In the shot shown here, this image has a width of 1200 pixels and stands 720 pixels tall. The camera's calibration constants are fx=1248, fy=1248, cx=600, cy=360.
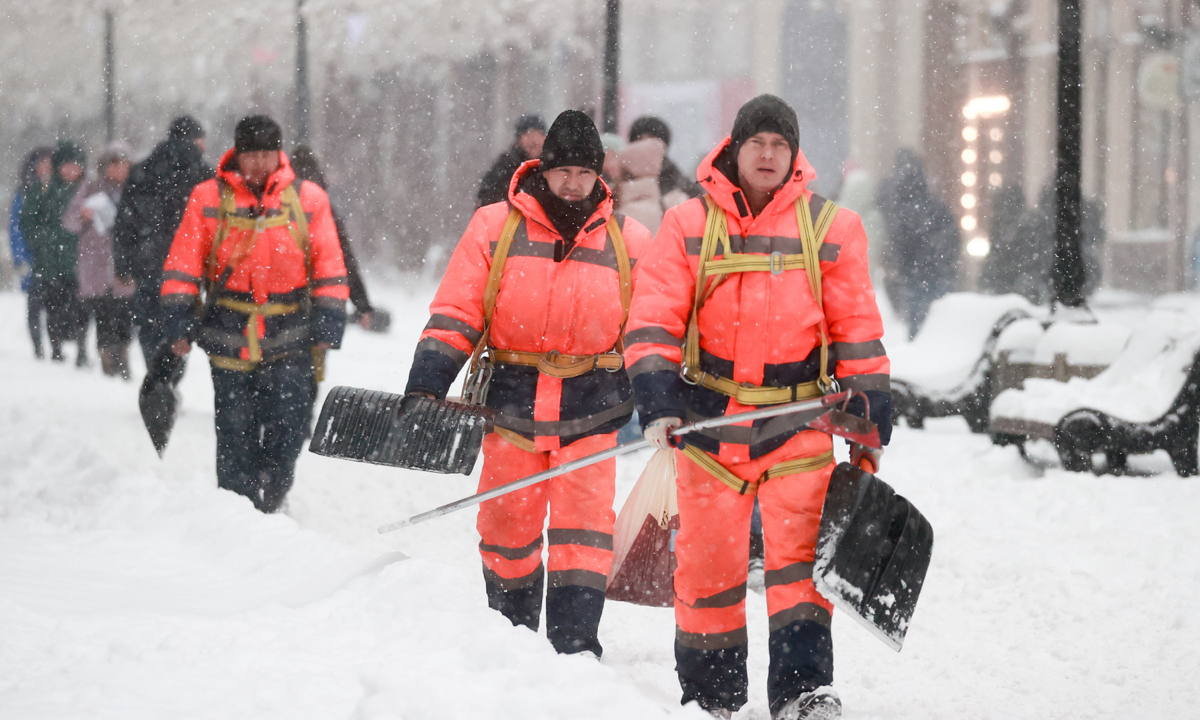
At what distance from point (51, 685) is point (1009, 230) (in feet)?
46.0

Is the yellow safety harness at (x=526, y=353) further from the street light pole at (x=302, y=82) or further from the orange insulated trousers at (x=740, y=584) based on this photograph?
the street light pole at (x=302, y=82)

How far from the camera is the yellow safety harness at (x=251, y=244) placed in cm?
574

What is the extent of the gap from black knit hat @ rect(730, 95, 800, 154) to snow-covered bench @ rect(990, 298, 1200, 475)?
177 inches

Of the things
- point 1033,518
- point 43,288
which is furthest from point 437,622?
point 43,288

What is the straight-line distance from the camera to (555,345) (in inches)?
168

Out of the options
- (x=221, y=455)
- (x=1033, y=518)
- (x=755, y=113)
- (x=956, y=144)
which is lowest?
(x=1033, y=518)

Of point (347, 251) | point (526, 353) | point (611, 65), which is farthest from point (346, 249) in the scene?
point (526, 353)

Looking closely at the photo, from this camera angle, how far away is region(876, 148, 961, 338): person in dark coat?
14219 millimetres

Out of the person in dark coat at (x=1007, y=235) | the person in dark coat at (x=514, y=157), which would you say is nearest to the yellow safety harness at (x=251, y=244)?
the person in dark coat at (x=514, y=157)

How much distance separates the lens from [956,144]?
2823cm

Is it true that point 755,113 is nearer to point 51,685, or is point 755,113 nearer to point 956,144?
point 51,685

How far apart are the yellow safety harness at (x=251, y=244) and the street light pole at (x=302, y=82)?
27.5 ft

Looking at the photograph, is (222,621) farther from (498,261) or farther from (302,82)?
(302,82)

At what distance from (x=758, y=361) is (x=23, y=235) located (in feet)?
39.6
